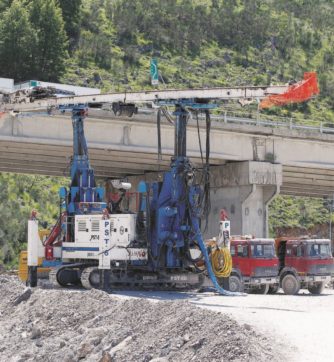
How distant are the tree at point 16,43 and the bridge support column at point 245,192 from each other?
23546mm

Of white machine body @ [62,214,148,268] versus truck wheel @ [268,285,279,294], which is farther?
truck wheel @ [268,285,279,294]

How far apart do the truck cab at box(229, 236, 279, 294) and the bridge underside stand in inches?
326

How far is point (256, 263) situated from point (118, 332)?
15.6 meters

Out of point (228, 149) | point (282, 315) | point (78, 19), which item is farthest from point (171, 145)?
point (78, 19)

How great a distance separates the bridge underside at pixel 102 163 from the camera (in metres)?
42.9

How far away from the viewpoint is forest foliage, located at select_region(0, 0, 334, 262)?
65750mm

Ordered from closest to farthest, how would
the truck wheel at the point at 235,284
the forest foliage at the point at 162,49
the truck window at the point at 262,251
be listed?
the truck wheel at the point at 235,284, the truck window at the point at 262,251, the forest foliage at the point at 162,49

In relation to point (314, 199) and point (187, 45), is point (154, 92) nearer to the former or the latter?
point (314, 199)

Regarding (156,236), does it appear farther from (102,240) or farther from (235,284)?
(235,284)

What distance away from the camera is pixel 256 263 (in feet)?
108

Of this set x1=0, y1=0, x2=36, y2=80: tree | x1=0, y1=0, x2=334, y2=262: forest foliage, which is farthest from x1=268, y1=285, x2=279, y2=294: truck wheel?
x1=0, y1=0, x2=36, y2=80: tree

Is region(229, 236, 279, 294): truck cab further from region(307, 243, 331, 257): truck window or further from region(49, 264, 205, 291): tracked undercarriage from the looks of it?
region(49, 264, 205, 291): tracked undercarriage

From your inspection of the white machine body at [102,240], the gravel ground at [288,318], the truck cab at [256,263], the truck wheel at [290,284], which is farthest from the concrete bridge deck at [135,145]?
the gravel ground at [288,318]

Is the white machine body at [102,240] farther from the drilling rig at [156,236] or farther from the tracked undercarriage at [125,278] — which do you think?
the tracked undercarriage at [125,278]
